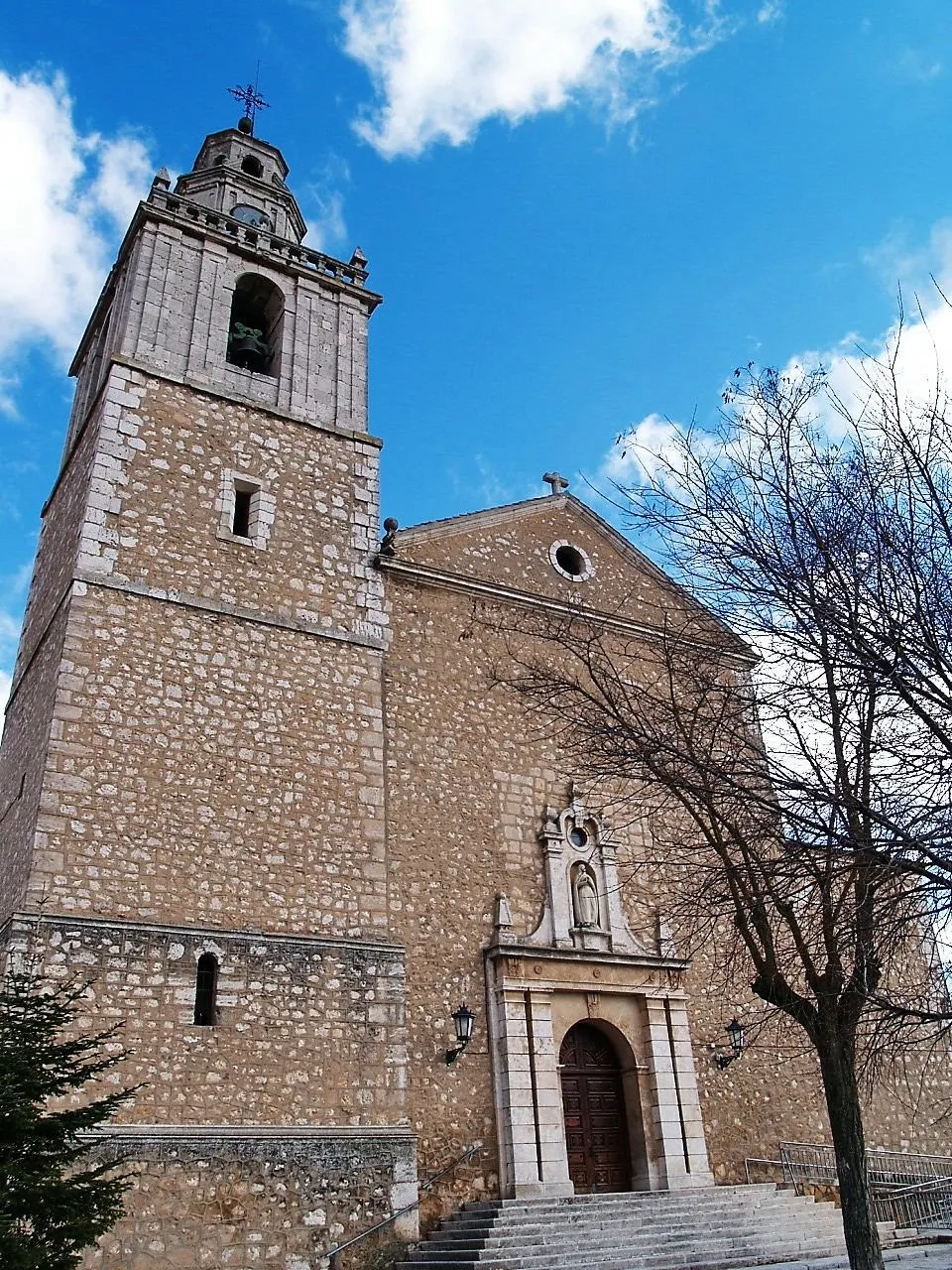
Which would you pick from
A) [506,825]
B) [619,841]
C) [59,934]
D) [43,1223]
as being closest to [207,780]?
[59,934]

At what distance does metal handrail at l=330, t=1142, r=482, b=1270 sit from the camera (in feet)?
32.3

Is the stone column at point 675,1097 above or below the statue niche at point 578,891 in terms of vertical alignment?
below

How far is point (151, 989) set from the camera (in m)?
9.91

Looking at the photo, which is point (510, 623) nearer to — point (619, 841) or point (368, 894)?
point (619, 841)

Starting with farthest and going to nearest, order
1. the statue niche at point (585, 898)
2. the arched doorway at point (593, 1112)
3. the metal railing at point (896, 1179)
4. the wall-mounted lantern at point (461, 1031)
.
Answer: the statue niche at point (585, 898), the metal railing at point (896, 1179), the arched doorway at point (593, 1112), the wall-mounted lantern at point (461, 1031)

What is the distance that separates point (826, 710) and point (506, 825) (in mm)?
6748

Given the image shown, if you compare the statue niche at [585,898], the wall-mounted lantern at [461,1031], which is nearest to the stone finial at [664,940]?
the statue niche at [585,898]

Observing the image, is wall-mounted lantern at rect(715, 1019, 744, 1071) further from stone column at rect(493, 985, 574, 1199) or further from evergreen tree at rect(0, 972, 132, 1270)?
evergreen tree at rect(0, 972, 132, 1270)

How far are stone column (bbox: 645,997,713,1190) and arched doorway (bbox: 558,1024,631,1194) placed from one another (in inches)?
21.1

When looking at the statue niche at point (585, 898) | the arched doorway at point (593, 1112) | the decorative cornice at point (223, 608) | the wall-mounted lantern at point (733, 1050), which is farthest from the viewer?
the wall-mounted lantern at point (733, 1050)

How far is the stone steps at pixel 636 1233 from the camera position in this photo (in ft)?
32.5

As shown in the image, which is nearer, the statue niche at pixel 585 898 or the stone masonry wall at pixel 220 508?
the stone masonry wall at pixel 220 508

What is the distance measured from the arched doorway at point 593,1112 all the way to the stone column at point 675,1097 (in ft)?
1.76

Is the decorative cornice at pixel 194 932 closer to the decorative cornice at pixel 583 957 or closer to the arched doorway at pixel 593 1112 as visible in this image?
the decorative cornice at pixel 583 957
